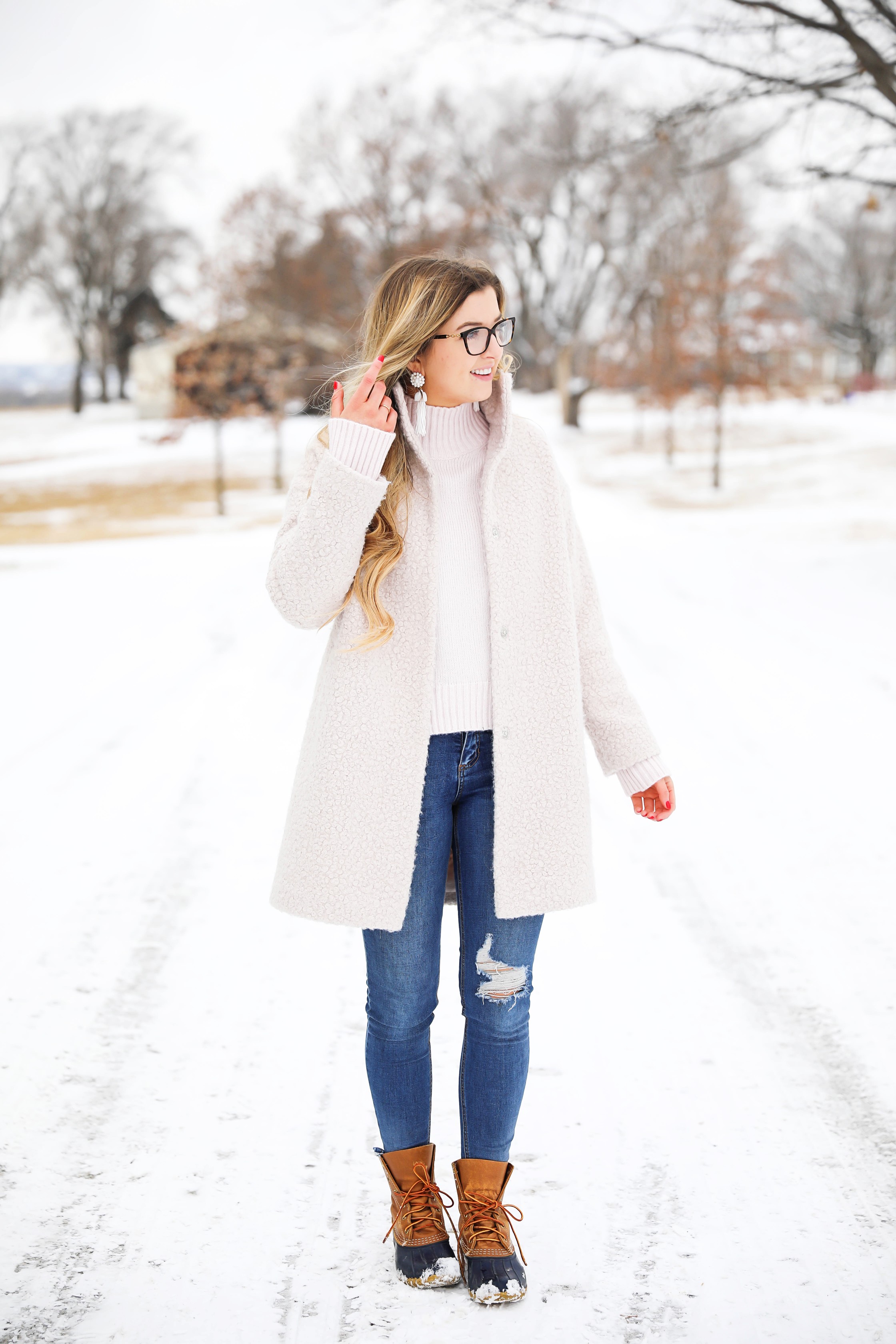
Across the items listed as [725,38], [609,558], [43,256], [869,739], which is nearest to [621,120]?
[725,38]

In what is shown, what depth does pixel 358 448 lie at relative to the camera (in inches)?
73.4

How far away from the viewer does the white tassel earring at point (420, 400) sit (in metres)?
2.02

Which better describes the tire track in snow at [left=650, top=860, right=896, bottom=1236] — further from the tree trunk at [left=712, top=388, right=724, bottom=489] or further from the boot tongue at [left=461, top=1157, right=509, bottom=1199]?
the tree trunk at [left=712, top=388, right=724, bottom=489]

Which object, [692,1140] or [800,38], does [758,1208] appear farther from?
[800,38]

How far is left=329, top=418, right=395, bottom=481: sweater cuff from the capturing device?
187cm

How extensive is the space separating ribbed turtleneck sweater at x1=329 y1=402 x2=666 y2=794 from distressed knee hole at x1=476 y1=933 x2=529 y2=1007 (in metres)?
0.44

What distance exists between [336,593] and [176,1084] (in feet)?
5.12

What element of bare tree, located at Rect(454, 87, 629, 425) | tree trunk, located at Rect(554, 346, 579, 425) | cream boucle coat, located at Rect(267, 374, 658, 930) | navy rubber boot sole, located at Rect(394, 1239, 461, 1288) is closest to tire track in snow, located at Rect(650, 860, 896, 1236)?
navy rubber boot sole, located at Rect(394, 1239, 461, 1288)

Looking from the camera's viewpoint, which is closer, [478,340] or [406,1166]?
[478,340]

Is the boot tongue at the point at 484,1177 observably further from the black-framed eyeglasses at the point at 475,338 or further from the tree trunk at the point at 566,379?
the tree trunk at the point at 566,379

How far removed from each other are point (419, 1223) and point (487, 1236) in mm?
136

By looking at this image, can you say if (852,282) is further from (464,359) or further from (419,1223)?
(419,1223)

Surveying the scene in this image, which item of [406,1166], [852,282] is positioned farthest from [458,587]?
[852,282]

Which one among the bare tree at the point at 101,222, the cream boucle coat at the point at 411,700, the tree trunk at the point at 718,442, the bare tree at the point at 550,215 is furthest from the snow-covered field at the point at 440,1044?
the bare tree at the point at 101,222
